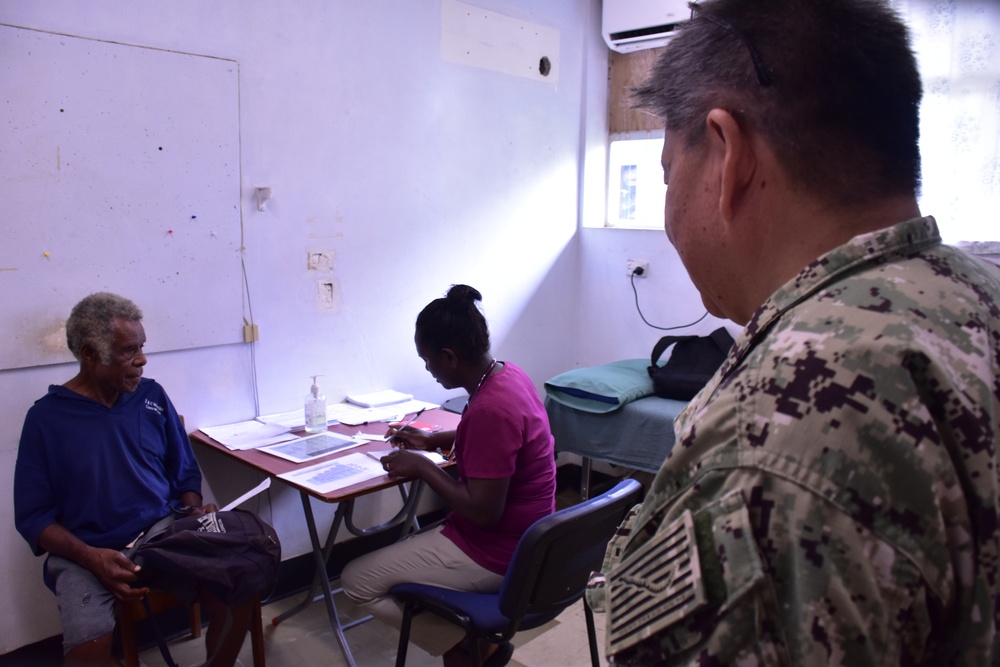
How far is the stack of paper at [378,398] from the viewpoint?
10.7 ft

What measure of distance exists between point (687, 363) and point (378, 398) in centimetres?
152

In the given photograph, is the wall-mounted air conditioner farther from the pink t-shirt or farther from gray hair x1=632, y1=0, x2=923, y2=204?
gray hair x1=632, y1=0, x2=923, y2=204

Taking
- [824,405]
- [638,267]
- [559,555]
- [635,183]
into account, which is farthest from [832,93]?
[635,183]


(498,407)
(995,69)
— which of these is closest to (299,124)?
(498,407)

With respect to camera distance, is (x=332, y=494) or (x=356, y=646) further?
(x=356, y=646)

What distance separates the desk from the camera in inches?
92.6

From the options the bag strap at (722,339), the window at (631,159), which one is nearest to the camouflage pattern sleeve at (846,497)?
the bag strap at (722,339)

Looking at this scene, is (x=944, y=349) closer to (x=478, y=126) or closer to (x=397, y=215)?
(x=397, y=215)

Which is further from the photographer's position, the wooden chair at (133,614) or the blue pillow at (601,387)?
the blue pillow at (601,387)

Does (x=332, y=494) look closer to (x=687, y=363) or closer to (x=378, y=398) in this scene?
(x=378, y=398)

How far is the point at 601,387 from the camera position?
3.66 meters

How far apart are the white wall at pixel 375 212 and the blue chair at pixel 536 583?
1236 mm

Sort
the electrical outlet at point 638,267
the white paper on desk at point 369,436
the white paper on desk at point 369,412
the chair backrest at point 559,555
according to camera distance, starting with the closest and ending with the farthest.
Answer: the chair backrest at point 559,555, the white paper on desk at point 369,436, the white paper on desk at point 369,412, the electrical outlet at point 638,267

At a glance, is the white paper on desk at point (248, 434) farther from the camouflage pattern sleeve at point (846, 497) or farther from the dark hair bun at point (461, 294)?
the camouflage pattern sleeve at point (846, 497)
